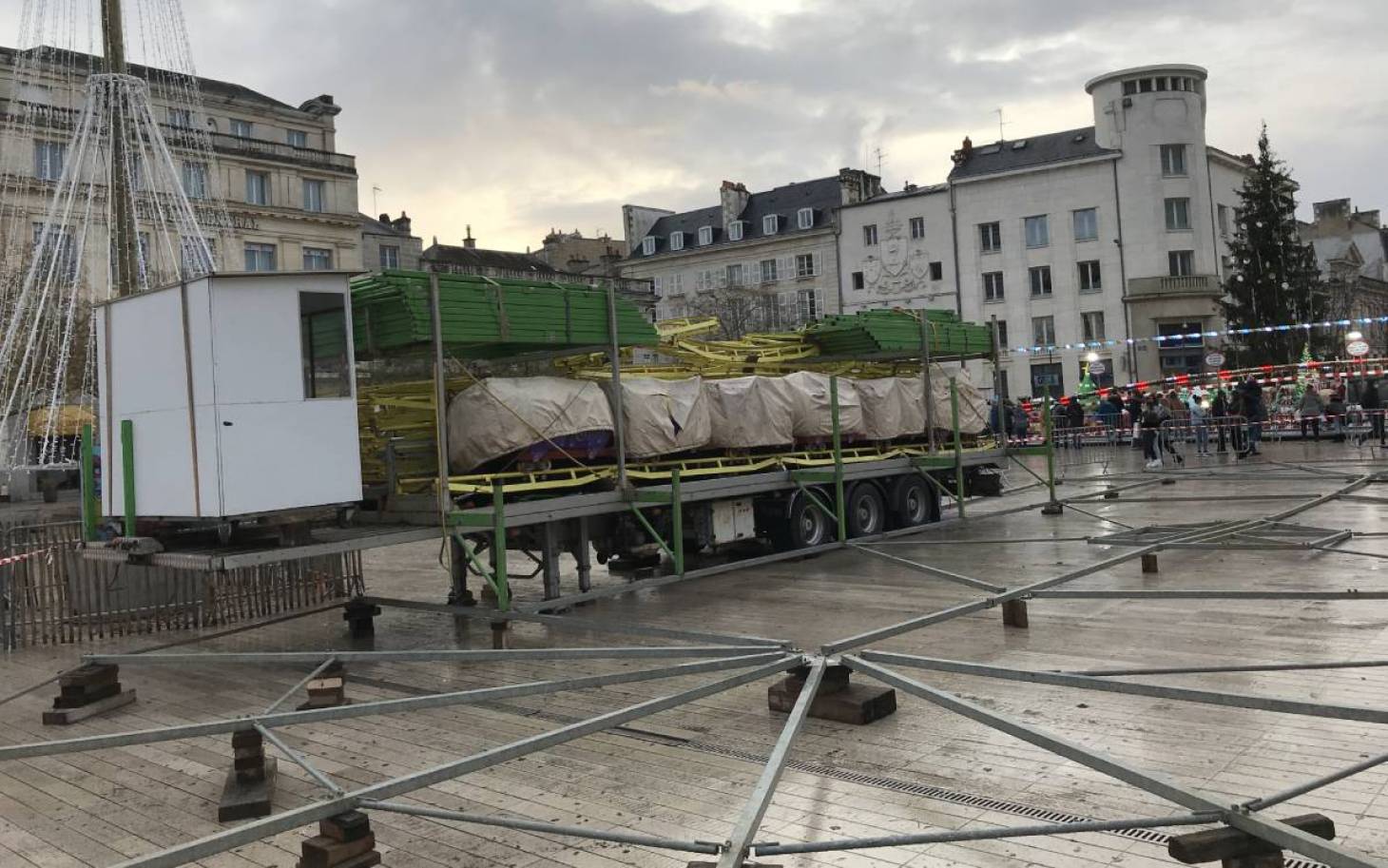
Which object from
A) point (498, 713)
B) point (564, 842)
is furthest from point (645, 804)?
point (498, 713)

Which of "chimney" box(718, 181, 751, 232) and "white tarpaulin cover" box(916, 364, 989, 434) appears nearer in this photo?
"white tarpaulin cover" box(916, 364, 989, 434)

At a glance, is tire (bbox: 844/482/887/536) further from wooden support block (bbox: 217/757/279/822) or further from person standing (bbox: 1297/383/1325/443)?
person standing (bbox: 1297/383/1325/443)

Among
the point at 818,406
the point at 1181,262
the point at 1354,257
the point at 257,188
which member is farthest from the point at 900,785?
the point at 1354,257

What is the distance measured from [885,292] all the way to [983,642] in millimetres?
53358

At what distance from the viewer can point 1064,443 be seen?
37.8 meters

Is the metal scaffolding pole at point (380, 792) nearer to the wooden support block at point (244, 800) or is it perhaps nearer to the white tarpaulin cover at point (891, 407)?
the wooden support block at point (244, 800)

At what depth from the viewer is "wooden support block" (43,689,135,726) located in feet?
26.7

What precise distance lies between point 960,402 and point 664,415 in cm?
760

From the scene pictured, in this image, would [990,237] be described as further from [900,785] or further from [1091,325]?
[900,785]

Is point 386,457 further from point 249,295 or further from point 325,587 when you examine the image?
point 325,587

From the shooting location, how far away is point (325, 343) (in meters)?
9.92

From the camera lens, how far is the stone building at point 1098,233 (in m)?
51.7

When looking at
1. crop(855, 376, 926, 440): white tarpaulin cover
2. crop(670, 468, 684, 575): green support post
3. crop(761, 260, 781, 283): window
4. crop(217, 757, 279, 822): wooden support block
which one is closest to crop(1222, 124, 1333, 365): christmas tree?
crop(761, 260, 781, 283): window

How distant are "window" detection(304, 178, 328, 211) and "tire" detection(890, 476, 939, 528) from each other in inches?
1679
